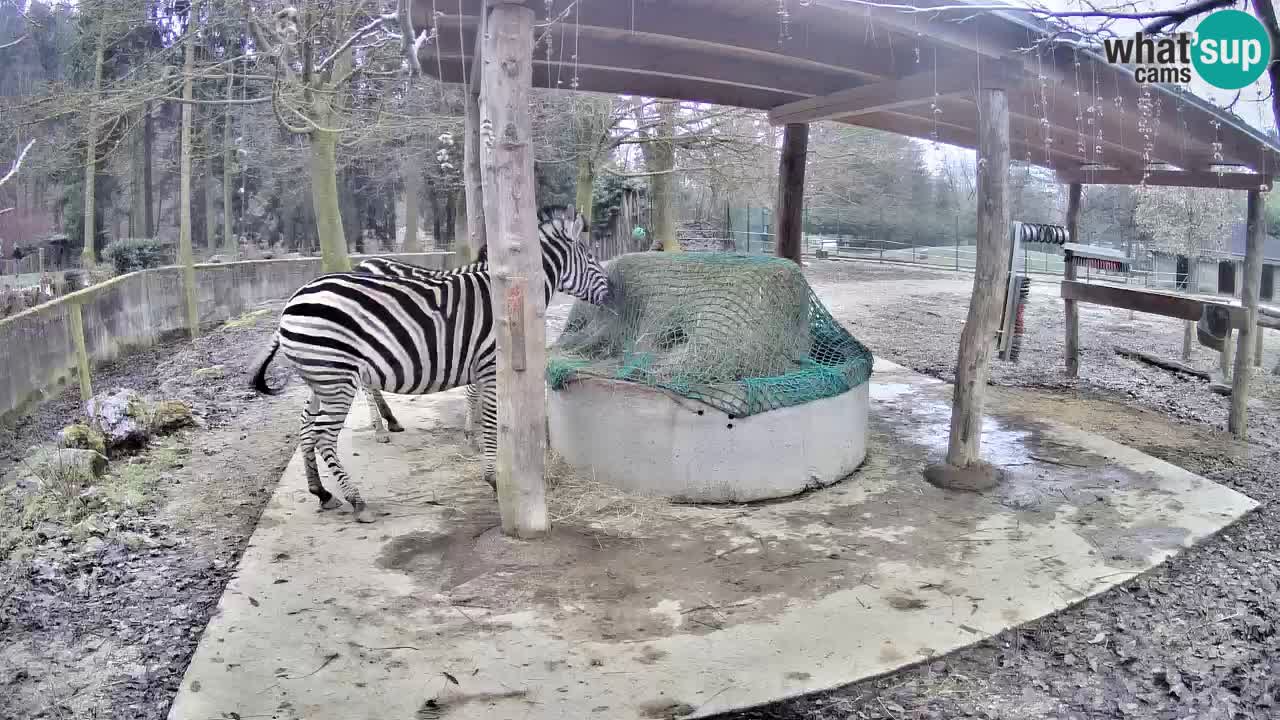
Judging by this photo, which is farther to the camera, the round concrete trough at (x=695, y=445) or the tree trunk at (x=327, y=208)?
the tree trunk at (x=327, y=208)

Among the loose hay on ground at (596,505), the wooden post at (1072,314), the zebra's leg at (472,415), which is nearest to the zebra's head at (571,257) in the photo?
the zebra's leg at (472,415)

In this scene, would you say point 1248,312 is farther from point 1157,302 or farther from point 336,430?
point 336,430

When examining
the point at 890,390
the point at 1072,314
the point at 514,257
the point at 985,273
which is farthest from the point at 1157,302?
the point at 514,257

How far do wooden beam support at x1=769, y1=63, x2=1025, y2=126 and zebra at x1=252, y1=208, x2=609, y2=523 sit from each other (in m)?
2.94

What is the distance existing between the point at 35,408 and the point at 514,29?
5.72m

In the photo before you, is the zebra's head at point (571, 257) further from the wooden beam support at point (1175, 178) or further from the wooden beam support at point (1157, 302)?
the wooden beam support at point (1175, 178)

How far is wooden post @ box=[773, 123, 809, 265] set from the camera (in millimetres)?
8312

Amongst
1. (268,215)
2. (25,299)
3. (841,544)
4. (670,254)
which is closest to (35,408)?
(25,299)

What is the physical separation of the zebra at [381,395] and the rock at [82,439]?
1848 mm

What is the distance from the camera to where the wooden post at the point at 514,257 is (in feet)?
13.7

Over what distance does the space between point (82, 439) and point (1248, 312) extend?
8985mm

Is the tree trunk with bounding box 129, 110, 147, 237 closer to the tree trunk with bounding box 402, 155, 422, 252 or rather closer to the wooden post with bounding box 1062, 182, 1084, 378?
the tree trunk with bounding box 402, 155, 422, 252

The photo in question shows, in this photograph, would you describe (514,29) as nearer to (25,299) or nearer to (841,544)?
(841,544)

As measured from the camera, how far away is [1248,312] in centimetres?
702
